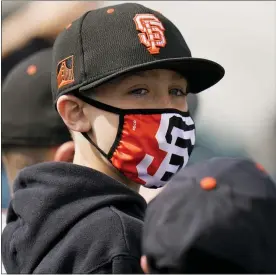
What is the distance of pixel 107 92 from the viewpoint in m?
1.59

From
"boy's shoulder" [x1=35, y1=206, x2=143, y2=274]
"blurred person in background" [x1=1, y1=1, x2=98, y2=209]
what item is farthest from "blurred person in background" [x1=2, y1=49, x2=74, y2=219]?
"boy's shoulder" [x1=35, y1=206, x2=143, y2=274]

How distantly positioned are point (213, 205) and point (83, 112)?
0.77m

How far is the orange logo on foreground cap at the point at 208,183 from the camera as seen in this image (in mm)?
982

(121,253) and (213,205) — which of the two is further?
(121,253)

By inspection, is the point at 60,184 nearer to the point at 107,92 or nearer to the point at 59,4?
the point at 107,92

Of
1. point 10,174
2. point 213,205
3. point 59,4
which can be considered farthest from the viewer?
point 59,4

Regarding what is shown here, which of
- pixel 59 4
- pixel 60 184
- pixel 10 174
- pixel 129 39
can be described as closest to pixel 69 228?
pixel 60 184

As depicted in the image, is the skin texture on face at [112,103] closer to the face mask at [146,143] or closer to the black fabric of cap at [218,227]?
the face mask at [146,143]

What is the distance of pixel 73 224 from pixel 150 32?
573 mm

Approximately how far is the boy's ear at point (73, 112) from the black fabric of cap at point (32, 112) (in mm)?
697

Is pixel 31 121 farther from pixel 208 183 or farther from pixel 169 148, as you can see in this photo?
pixel 208 183

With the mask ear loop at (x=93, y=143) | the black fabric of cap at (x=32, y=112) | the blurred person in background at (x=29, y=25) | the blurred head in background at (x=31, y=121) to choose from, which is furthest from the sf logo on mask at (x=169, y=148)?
the blurred person in background at (x=29, y=25)

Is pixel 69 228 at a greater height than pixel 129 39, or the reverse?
pixel 129 39

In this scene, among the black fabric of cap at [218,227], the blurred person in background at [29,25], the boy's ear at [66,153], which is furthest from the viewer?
the blurred person in background at [29,25]
